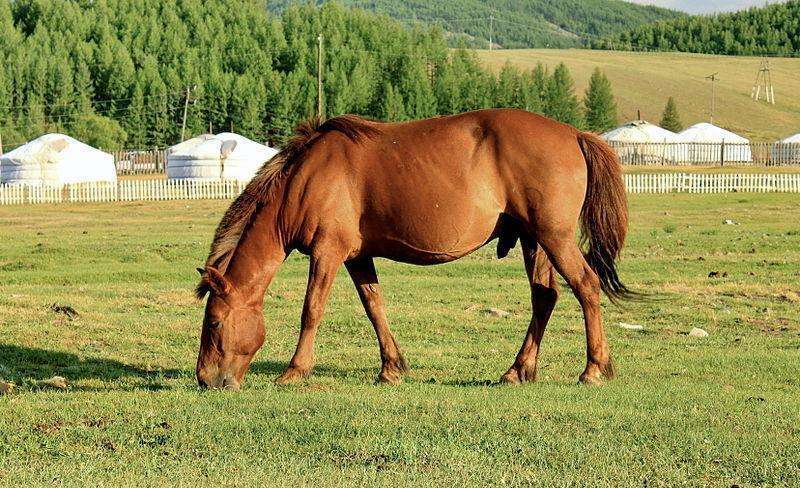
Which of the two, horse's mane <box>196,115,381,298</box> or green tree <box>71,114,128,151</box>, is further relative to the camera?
green tree <box>71,114,128,151</box>

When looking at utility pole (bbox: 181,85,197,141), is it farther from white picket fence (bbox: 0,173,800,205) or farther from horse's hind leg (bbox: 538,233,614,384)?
horse's hind leg (bbox: 538,233,614,384)

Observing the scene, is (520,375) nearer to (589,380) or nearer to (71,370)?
(589,380)

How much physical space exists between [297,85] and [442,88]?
18756 millimetres

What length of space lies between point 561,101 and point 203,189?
83934mm

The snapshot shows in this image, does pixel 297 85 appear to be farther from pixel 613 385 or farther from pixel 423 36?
pixel 613 385

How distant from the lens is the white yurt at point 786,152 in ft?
315

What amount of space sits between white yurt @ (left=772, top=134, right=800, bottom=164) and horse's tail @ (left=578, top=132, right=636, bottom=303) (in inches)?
3568

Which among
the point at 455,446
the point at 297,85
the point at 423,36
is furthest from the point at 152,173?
the point at 455,446

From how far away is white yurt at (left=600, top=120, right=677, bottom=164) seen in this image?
98875 mm

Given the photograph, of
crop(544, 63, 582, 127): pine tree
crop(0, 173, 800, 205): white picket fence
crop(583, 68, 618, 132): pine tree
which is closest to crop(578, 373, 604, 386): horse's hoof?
crop(0, 173, 800, 205): white picket fence

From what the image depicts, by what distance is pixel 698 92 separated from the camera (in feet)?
552

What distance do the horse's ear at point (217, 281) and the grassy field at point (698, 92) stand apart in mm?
134936

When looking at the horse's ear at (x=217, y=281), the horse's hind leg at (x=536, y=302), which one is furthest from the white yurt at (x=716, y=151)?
the horse's ear at (x=217, y=281)

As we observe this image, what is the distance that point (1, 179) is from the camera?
7562 cm
